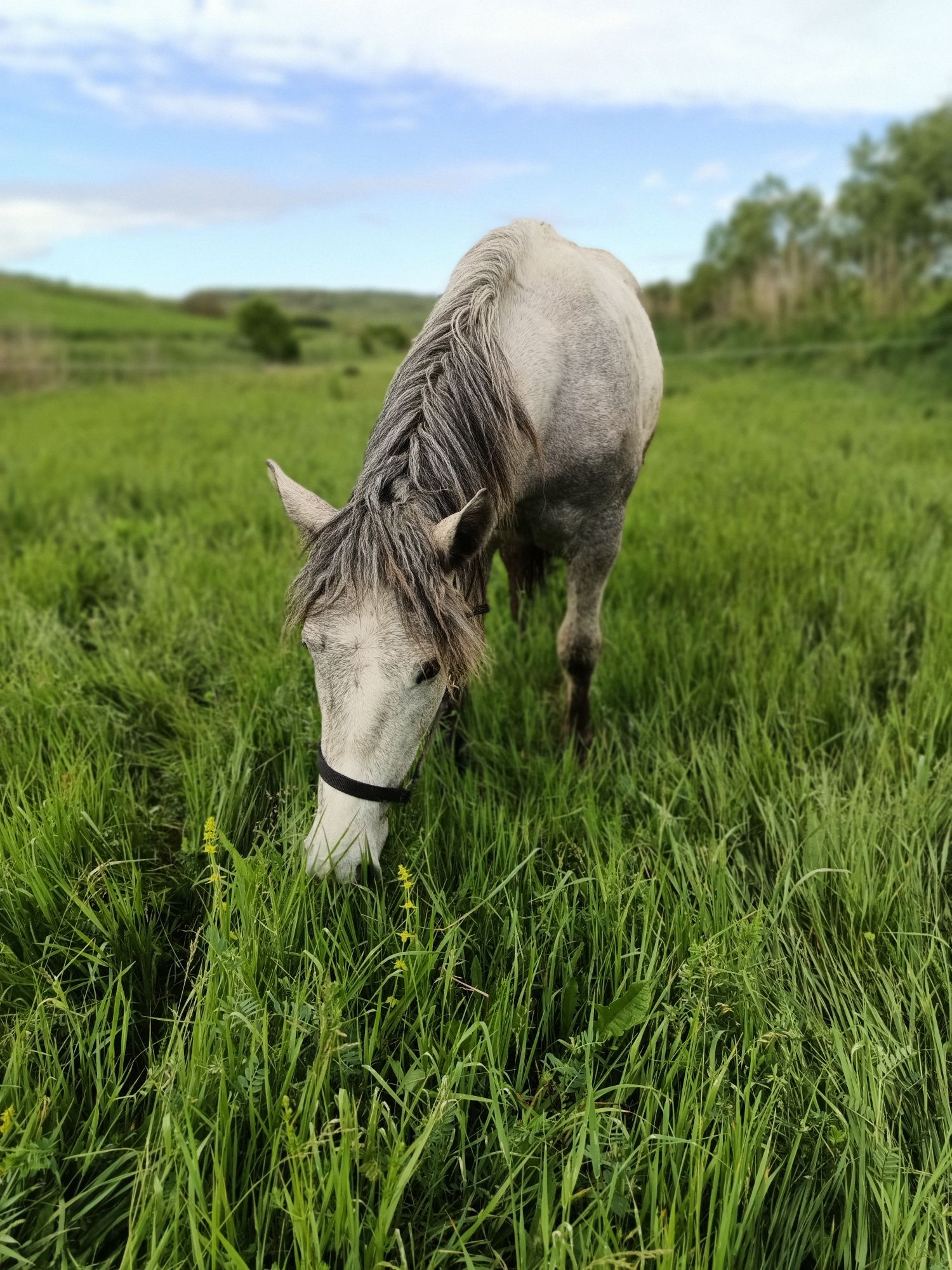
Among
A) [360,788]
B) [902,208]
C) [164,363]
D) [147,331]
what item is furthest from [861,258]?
[147,331]

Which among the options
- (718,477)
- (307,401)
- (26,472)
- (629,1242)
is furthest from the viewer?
(307,401)

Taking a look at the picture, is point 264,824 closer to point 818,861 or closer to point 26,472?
point 818,861

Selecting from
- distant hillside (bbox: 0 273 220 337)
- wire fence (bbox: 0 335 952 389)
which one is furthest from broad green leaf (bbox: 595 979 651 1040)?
distant hillside (bbox: 0 273 220 337)

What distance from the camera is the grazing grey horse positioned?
1659mm

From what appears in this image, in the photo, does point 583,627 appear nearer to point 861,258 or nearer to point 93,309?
point 861,258

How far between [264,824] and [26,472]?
5784mm

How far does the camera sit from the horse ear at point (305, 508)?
6.21 ft

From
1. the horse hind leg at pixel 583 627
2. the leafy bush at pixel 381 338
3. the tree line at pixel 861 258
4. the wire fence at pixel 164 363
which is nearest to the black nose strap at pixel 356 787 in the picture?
the horse hind leg at pixel 583 627

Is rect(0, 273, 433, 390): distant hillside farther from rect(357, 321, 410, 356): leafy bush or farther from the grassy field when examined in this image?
the grassy field

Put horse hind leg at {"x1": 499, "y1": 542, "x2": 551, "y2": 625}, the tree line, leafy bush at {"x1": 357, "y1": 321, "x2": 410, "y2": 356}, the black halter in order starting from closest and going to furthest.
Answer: the black halter < horse hind leg at {"x1": 499, "y1": 542, "x2": 551, "y2": 625} < the tree line < leafy bush at {"x1": 357, "y1": 321, "x2": 410, "y2": 356}

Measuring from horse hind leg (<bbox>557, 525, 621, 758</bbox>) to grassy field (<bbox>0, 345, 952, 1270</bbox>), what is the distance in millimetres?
131

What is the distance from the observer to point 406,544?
1688 millimetres

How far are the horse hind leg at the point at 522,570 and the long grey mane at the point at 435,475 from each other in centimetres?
80

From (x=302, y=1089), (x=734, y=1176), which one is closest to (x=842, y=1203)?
(x=734, y=1176)
